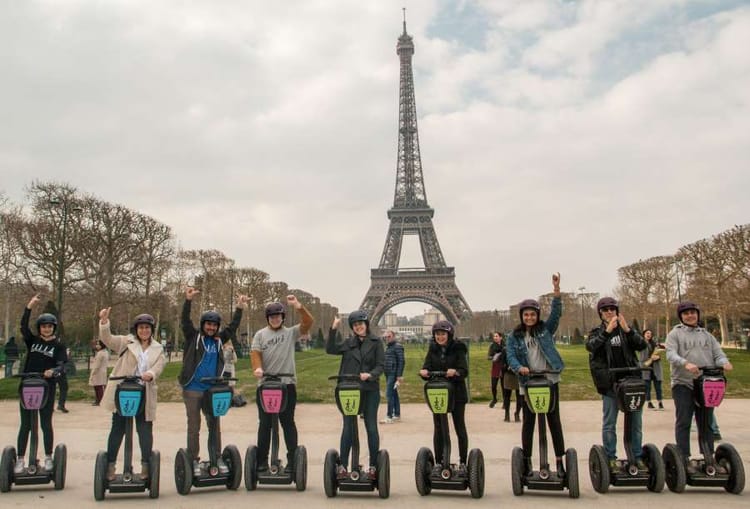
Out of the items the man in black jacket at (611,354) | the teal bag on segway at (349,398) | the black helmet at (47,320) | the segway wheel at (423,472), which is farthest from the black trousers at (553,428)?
the black helmet at (47,320)

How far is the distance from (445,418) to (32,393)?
3819mm

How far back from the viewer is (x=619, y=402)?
18.6 ft

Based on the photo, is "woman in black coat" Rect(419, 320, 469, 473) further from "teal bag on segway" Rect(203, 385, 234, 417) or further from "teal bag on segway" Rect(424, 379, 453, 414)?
"teal bag on segway" Rect(203, 385, 234, 417)

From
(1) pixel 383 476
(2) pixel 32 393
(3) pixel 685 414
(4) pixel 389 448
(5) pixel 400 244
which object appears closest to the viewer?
(1) pixel 383 476

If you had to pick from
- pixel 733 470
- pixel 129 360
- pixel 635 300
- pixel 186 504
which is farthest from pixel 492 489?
pixel 635 300

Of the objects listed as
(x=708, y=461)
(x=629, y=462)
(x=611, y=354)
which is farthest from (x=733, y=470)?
(x=611, y=354)

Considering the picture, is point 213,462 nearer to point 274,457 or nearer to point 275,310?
point 274,457

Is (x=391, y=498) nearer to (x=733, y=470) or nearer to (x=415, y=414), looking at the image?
(x=733, y=470)

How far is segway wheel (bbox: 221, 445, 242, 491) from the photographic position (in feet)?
19.5

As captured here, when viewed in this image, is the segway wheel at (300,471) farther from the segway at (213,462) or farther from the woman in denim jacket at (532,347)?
the woman in denim jacket at (532,347)

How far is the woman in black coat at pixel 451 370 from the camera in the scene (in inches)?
227

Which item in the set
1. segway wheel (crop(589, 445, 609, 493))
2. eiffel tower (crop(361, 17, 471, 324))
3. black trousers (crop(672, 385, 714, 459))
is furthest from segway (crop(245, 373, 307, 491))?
eiffel tower (crop(361, 17, 471, 324))

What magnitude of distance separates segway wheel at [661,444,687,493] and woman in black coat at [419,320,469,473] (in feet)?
5.98

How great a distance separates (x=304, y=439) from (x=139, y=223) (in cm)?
2931
